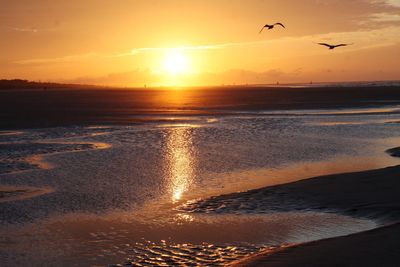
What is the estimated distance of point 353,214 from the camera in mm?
13469

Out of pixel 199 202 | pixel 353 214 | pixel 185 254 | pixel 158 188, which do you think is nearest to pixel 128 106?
pixel 158 188

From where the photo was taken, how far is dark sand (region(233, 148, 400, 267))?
9.41 m

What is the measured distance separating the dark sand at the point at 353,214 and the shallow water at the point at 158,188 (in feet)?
2.58

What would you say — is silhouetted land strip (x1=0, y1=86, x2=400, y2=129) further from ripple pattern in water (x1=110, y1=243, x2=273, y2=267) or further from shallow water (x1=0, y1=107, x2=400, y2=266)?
ripple pattern in water (x1=110, y1=243, x2=273, y2=267)

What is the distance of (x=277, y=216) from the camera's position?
13719 millimetres

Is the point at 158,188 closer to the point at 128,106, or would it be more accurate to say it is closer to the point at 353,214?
the point at 353,214

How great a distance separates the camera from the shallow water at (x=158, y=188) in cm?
1134

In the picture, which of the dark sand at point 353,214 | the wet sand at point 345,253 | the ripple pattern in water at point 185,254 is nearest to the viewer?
the wet sand at point 345,253

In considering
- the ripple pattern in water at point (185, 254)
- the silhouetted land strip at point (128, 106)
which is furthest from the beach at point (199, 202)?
the silhouetted land strip at point (128, 106)

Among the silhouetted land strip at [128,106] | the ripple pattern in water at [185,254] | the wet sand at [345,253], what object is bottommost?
the ripple pattern in water at [185,254]

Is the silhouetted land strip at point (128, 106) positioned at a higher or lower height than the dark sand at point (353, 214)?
higher

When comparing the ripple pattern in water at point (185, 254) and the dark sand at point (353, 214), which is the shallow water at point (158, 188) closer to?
the ripple pattern in water at point (185, 254)

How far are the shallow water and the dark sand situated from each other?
787 mm

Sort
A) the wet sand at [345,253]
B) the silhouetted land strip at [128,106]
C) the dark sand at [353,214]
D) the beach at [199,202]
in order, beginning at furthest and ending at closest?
the silhouetted land strip at [128,106], the beach at [199,202], the dark sand at [353,214], the wet sand at [345,253]
